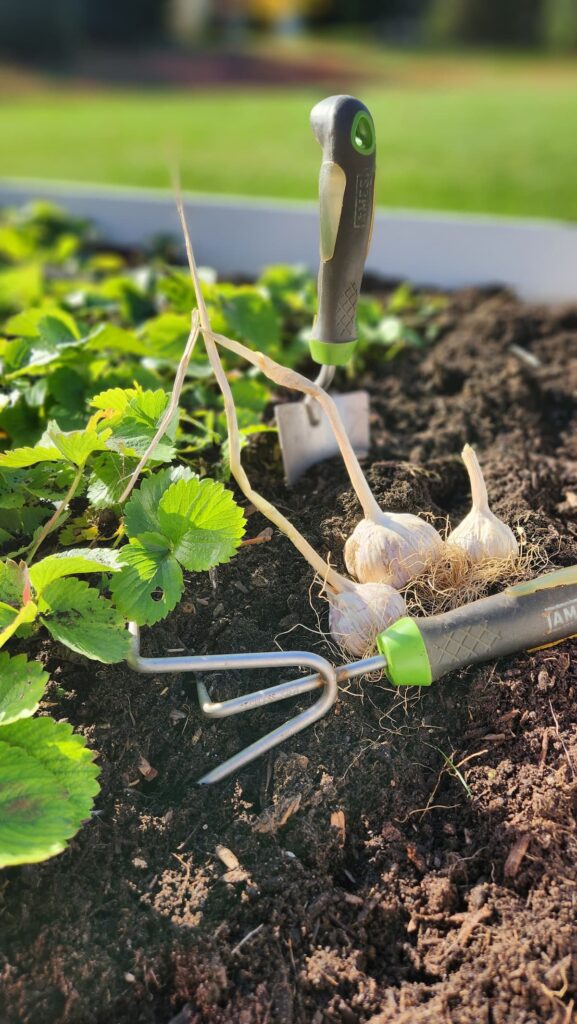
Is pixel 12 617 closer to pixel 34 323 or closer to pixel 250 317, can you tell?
pixel 34 323

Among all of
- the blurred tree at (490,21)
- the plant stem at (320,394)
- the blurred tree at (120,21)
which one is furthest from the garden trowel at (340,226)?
the blurred tree at (120,21)

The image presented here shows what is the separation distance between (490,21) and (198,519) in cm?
1907

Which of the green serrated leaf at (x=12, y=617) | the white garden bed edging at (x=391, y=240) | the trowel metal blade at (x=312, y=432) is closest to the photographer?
the green serrated leaf at (x=12, y=617)

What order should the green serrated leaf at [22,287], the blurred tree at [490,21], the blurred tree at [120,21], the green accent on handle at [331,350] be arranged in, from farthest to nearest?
1. the blurred tree at [120,21]
2. the blurred tree at [490,21]
3. the green serrated leaf at [22,287]
4. the green accent on handle at [331,350]

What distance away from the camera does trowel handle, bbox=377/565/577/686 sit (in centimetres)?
109

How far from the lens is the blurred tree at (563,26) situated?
50.0 ft

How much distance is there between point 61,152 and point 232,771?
5.87 m

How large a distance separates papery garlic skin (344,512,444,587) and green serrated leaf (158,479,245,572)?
0.60 feet

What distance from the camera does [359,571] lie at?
49.2 inches

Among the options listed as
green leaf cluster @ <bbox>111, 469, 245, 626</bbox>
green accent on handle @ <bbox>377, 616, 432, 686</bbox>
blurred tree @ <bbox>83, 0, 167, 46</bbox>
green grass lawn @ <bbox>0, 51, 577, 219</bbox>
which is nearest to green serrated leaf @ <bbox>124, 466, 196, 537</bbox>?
green leaf cluster @ <bbox>111, 469, 245, 626</bbox>

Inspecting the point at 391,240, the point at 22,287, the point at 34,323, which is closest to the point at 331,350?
the point at 34,323

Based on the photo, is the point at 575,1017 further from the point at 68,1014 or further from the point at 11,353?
the point at 11,353

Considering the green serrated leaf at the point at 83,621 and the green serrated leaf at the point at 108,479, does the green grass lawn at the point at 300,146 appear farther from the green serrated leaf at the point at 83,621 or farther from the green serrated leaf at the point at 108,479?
the green serrated leaf at the point at 83,621

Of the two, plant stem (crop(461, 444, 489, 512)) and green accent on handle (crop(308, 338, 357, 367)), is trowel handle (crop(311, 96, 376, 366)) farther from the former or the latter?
plant stem (crop(461, 444, 489, 512))
